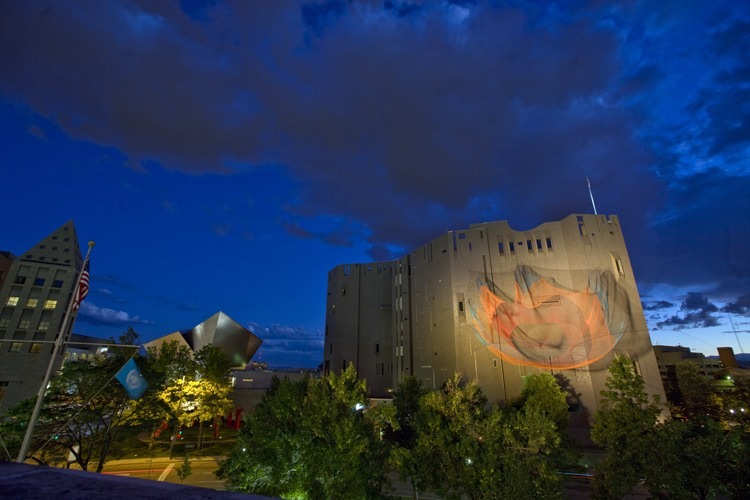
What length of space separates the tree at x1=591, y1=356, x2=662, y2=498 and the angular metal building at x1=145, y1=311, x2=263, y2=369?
52.4m

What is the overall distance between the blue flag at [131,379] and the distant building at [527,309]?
36621mm

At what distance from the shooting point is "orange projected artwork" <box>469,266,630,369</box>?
37125 mm

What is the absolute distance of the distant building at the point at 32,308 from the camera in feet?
178

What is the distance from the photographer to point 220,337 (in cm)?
5684

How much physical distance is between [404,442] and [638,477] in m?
13.1

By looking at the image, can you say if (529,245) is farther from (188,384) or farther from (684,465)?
(188,384)

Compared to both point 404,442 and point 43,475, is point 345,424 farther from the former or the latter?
point 43,475

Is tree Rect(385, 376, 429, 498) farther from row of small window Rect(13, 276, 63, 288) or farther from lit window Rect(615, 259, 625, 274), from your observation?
row of small window Rect(13, 276, 63, 288)

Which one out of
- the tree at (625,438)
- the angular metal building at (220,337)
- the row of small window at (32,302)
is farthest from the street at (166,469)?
the row of small window at (32,302)

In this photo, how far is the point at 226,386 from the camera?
3566cm

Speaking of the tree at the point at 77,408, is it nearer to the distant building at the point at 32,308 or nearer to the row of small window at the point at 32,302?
the distant building at the point at 32,308

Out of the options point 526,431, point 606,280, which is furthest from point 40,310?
point 606,280

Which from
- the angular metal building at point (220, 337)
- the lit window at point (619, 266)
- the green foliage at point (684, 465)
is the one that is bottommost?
the green foliage at point (684, 465)

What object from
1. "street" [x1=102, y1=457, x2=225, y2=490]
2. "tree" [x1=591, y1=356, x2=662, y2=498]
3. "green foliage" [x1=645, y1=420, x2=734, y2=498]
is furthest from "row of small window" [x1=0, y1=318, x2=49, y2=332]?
"green foliage" [x1=645, y1=420, x2=734, y2=498]
